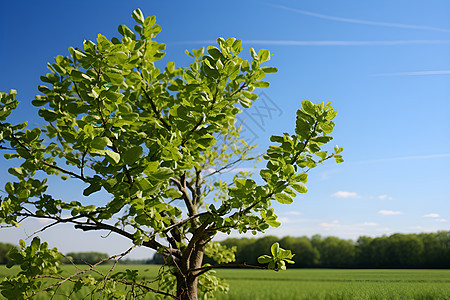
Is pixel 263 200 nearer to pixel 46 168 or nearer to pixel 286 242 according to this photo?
pixel 46 168

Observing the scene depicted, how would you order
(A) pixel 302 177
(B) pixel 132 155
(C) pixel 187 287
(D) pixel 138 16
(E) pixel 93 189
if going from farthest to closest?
(C) pixel 187 287, (D) pixel 138 16, (A) pixel 302 177, (E) pixel 93 189, (B) pixel 132 155

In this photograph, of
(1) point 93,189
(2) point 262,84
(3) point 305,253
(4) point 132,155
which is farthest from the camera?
(3) point 305,253

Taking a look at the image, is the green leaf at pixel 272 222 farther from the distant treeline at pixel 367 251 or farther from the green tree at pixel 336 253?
the green tree at pixel 336 253

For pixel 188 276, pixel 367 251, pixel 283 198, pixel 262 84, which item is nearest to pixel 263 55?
pixel 262 84

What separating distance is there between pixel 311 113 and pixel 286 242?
31010 millimetres

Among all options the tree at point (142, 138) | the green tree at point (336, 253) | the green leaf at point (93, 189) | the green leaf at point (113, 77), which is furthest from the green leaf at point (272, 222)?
the green tree at point (336, 253)

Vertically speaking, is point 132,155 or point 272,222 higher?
point 132,155

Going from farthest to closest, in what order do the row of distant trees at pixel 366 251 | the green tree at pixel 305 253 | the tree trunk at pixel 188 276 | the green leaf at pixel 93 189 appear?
the green tree at pixel 305 253 → the row of distant trees at pixel 366 251 → the tree trunk at pixel 188 276 → the green leaf at pixel 93 189

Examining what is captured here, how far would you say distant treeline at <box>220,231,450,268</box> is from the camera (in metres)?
19.1

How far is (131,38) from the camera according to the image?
229 cm

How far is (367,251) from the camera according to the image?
24141 mm

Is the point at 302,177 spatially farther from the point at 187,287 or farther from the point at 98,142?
the point at 187,287

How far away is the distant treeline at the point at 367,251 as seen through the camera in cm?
1908

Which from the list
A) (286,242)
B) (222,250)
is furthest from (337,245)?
(222,250)
